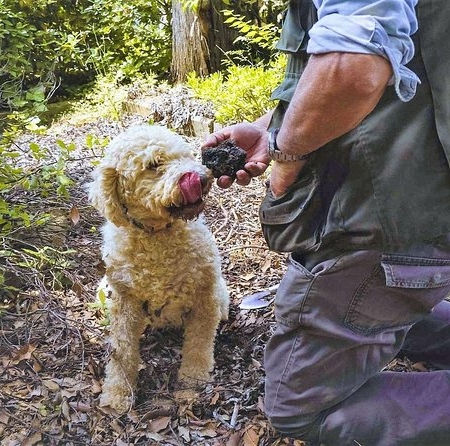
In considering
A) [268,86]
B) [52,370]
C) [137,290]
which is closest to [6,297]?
[52,370]

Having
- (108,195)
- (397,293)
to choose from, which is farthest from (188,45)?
(397,293)

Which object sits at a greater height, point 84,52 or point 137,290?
point 137,290

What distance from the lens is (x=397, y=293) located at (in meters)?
2.02

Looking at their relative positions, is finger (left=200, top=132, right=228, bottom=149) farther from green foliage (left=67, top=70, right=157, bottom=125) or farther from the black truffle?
green foliage (left=67, top=70, right=157, bottom=125)

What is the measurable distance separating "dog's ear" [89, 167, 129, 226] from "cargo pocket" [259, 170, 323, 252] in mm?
851

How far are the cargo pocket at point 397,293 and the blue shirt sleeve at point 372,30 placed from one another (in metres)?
0.67

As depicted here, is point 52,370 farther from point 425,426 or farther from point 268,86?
point 268,86

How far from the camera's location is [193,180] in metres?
2.50

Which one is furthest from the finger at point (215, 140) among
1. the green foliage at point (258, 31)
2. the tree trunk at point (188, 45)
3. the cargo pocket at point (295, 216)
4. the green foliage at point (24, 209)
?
the tree trunk at point (188, 45)

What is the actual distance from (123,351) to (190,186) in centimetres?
93

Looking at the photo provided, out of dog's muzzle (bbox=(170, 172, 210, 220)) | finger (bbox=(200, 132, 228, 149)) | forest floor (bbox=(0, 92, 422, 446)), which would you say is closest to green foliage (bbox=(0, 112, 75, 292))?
forest floor (bbox=(0, 92, 422, 446))

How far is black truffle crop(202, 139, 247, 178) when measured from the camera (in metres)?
2.31

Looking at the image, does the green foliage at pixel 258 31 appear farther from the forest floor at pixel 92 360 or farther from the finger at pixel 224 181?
the finger at pixel 224 181

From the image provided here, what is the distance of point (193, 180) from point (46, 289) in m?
1.27
